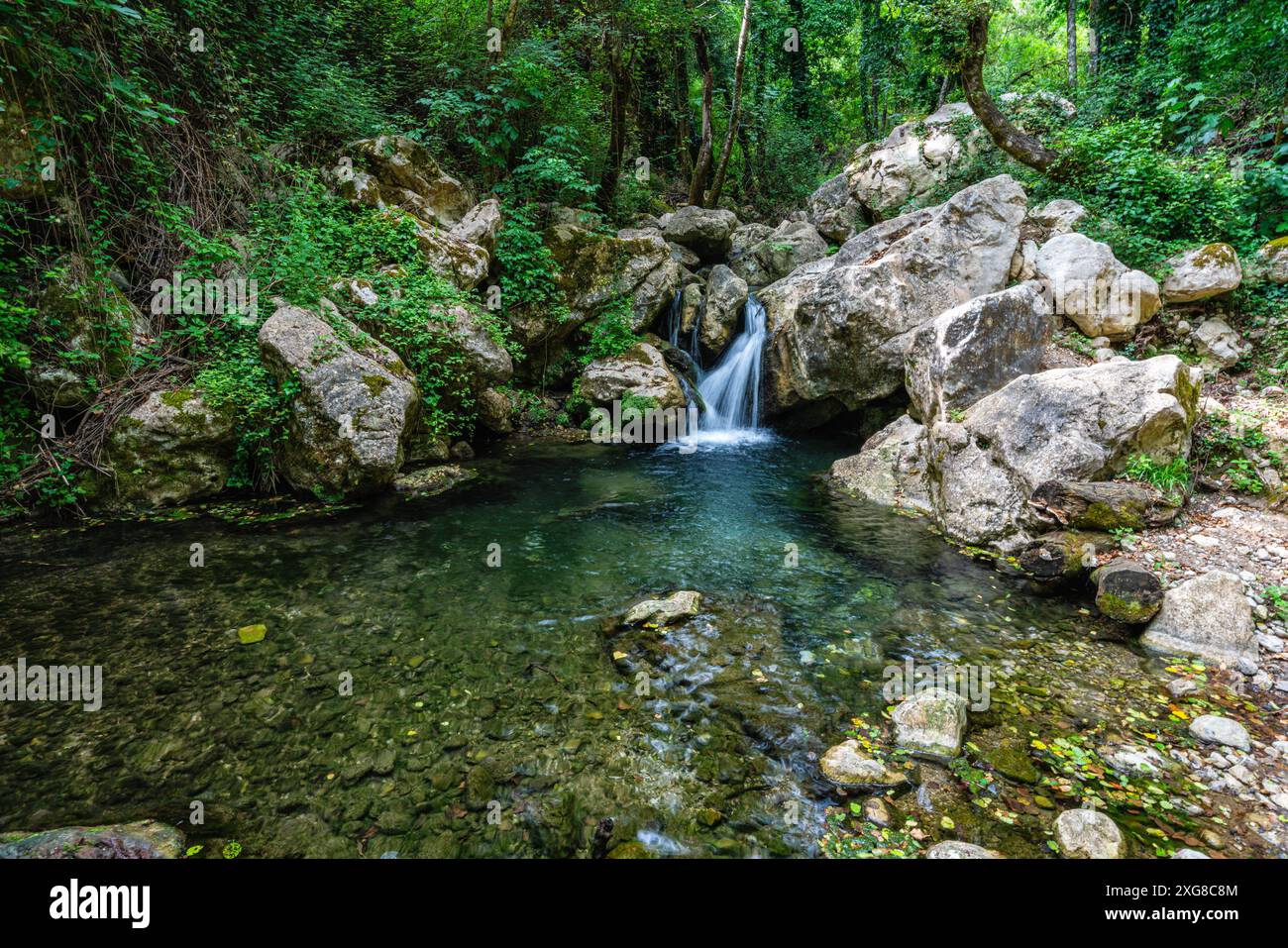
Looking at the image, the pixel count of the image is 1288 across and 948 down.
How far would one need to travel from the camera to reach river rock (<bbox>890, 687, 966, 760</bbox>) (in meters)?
3.44

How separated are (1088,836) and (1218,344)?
28.4 feet

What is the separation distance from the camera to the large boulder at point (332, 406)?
714 cm

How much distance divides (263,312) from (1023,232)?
13.2 metres

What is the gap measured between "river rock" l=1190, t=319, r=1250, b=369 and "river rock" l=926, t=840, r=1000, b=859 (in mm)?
8768

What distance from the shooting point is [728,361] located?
43.8ft

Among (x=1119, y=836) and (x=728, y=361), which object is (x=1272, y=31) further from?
(x=1119, y=836)

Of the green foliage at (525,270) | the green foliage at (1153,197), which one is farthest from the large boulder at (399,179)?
the green foliage at (1153,197)

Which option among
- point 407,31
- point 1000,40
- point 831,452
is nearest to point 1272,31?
point 831,452

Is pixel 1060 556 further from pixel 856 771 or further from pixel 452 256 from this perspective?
pixel 452 256

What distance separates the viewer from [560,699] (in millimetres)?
4031

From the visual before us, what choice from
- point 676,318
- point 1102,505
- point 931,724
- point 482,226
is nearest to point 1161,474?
point 1102,505

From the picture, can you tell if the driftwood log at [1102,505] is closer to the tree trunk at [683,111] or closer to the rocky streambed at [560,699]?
the rocky streambed at [560,699]

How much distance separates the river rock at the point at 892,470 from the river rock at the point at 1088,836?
5278mm

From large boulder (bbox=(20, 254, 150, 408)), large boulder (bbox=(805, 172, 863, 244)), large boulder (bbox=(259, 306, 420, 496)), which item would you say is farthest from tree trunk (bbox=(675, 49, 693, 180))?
large boulder (bbox=(20, 254, 150, 408))
